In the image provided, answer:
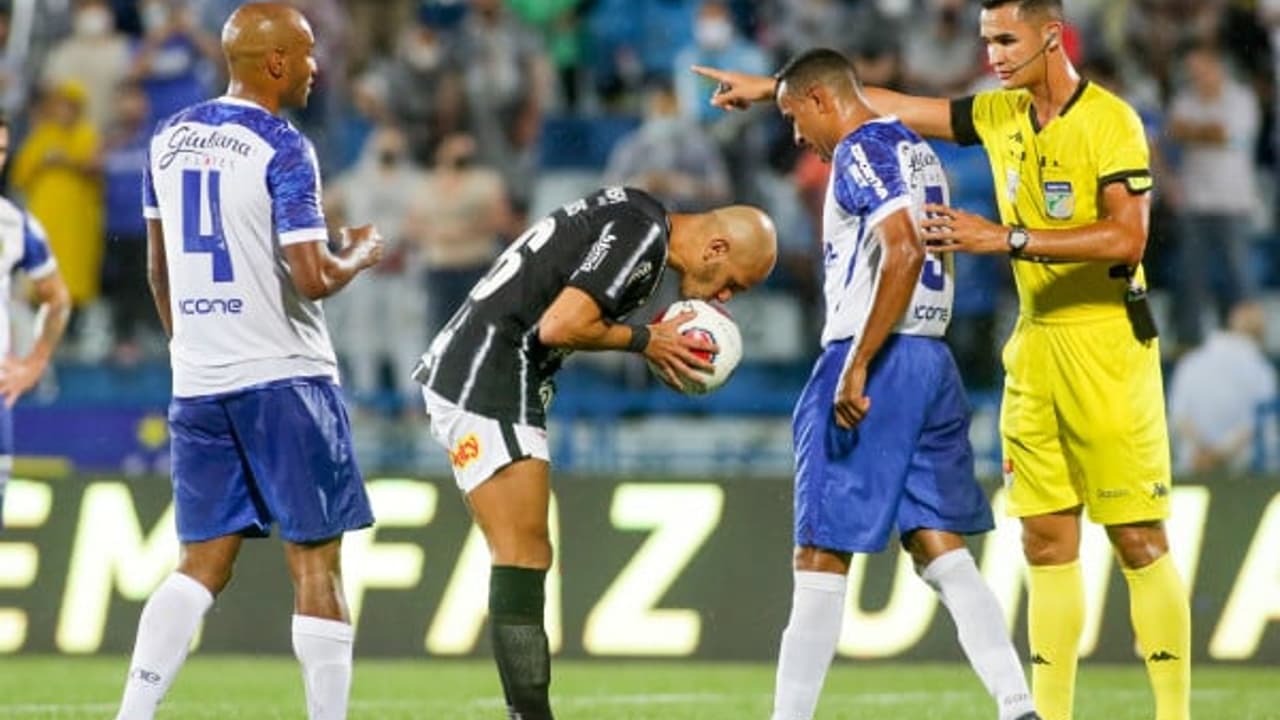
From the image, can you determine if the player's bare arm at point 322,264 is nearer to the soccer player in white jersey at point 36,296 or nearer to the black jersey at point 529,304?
the black jersey at point 529,304

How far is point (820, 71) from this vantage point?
27.7 ft

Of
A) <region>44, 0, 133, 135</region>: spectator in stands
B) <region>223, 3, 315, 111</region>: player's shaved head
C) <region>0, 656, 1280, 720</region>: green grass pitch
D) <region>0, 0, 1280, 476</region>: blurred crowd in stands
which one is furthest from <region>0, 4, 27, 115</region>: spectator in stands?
<region>223, 3, 315, 111</region>: player's shaved head

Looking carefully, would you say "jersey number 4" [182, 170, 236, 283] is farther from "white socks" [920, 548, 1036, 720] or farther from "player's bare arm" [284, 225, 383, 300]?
"white socks" [920, 548, 1036, 720]

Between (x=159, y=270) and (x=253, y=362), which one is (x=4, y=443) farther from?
(x=253, y=362)

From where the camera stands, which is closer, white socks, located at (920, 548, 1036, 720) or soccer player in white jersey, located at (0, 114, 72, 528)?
white socks, located at (920, 548, 1036, 720)

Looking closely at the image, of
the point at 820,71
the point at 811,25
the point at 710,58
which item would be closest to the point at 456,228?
the point at 710,58

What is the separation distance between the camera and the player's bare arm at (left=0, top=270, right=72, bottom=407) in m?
10.5

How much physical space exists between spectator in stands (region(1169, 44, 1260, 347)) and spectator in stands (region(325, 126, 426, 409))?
16.0ft

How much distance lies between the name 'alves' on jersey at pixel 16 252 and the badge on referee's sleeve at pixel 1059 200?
444 cm

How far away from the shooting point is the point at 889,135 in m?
8.35

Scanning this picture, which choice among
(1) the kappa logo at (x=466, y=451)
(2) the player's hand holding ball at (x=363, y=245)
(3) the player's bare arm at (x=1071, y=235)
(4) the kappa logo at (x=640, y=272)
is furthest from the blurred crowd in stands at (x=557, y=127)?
(4) the kappa logo at (x=640, y=272)

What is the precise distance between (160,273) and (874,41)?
342 inches

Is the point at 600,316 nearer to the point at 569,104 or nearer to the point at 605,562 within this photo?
the point at 605,562

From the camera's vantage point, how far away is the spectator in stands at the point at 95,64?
17703mm
